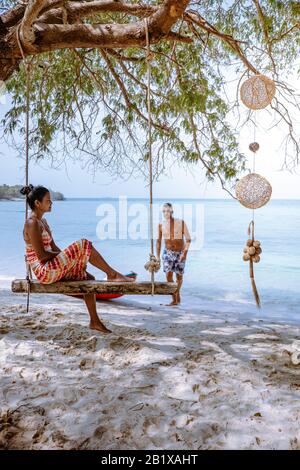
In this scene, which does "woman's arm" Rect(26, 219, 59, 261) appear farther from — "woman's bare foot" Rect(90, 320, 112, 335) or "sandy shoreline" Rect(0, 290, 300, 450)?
"woman's bare foot" Rect(90, 320, 112, 335)

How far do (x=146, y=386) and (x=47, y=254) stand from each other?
4.07 ft

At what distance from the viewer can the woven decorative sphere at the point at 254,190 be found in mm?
3895

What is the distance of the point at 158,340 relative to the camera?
3.83 metres

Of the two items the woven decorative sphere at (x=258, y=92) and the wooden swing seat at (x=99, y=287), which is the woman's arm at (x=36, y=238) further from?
the woven decorative sphere at (x=258, y=92)

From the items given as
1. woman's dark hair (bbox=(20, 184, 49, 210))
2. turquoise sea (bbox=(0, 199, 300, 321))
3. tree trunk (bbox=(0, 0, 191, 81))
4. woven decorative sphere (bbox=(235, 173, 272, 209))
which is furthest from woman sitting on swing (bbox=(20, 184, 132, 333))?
turquoise sea (bbox=(0, 199, 300, 321))

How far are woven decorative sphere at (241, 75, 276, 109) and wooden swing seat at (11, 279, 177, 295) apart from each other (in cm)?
193

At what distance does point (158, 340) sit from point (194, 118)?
9.15 feet

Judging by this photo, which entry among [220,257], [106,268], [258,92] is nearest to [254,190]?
[258,92]

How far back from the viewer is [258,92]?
395 cm

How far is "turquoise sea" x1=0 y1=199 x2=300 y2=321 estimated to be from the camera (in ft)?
26.5

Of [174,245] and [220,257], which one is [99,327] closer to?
[174,245]

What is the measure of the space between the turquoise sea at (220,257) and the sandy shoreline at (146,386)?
7.88ft

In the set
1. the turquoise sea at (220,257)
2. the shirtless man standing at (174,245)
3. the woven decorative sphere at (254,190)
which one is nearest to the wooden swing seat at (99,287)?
the woven decorative sphere at (254,190)
